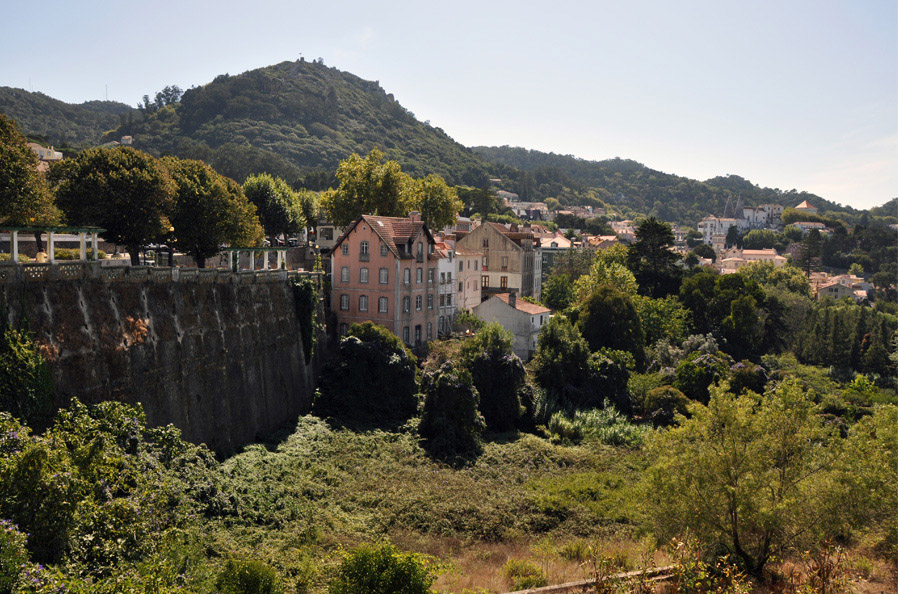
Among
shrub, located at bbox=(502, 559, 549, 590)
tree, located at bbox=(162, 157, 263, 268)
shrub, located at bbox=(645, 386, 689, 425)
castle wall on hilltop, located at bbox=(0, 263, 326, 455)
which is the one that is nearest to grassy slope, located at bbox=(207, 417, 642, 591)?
shrub, located at bbox=(502, 559, 549, 590)

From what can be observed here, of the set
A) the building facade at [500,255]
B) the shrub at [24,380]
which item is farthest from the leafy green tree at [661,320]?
the shrub at [24,380]

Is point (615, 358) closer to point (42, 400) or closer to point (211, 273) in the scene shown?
point (211, 273)

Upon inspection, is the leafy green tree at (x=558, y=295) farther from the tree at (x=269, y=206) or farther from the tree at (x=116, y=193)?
the tree at (x=116, y=193)

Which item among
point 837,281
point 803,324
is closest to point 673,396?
point 803,324

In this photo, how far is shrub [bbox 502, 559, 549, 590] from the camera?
2286cm

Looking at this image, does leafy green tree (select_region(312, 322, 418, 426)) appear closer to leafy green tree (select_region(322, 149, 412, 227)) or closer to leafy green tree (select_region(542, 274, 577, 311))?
leafy green tree (select_region(322, 149, 412, 227))

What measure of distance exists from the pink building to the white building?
426 inches

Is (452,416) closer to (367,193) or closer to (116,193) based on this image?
(116,193)

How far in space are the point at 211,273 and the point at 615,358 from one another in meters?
33.8

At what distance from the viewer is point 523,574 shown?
23781mm

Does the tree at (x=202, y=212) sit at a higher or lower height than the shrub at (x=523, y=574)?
higher

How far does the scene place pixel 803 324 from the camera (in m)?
83.9

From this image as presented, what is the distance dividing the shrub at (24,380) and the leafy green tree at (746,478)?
19.9 metres

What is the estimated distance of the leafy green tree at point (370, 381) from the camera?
41938 millimetres
